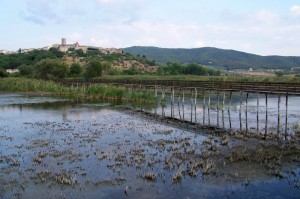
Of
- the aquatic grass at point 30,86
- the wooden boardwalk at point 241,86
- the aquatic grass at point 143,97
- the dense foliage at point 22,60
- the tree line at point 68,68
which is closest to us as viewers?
the wooden boardwalk at point 241,86

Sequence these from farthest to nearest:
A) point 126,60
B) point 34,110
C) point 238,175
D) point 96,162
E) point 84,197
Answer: point 126,60 → point 34,110 → point 96,162 → point 238,175 → point 84,197

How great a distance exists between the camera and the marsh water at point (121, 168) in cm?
1565

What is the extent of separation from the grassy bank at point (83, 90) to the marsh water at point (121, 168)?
2704 cm

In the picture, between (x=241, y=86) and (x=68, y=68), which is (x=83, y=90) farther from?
(x=68, y=68)

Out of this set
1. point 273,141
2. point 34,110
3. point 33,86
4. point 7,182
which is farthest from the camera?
point 33,86

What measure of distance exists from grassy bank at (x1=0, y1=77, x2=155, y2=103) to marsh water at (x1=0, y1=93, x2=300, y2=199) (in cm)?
2704

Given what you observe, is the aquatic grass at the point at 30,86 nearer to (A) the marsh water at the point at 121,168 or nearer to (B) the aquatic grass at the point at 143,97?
(B) the aquatic grass at the point at 143,97

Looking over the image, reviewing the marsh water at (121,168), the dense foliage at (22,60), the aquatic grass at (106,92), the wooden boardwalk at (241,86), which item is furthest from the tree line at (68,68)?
the marsh water at (121,168)

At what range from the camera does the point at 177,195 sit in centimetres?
1523

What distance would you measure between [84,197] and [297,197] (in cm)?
868

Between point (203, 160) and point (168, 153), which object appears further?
point (168, 153)

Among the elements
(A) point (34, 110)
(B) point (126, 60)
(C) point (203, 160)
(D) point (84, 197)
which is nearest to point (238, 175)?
(C) point (203, 160)

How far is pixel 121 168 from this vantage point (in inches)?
747

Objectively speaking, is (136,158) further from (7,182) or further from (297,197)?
(297,197)
